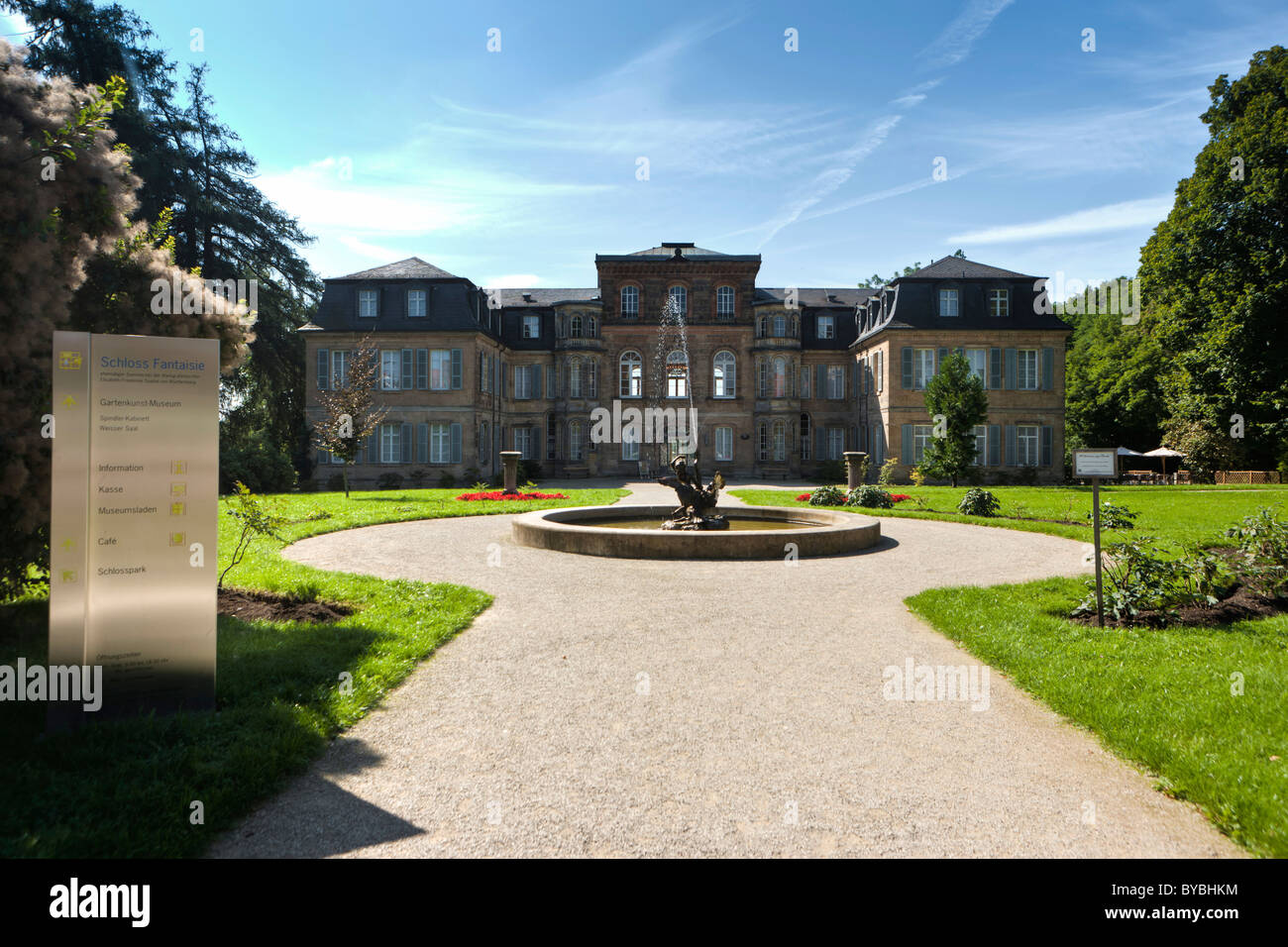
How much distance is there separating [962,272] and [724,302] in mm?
12162

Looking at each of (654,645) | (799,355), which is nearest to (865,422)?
(799,355)

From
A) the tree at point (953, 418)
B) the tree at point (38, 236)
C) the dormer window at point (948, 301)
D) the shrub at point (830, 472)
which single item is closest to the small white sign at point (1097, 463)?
the tree at point (38, 236)

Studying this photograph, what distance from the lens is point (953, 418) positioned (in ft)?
90.9

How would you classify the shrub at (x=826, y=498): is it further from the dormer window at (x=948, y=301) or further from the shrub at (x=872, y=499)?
the dormer window at (x=948, y=301)

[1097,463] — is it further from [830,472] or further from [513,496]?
[830,472]

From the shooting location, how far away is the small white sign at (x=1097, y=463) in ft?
22.1

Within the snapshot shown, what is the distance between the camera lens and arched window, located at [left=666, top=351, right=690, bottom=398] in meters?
40.7

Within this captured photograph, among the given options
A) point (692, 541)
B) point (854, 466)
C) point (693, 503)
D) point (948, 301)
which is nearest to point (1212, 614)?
point (692, 541)

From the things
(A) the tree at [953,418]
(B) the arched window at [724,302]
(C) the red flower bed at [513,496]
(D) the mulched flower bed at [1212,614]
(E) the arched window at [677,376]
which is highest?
(B) the arched window at [724,302]

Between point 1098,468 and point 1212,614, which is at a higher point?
point 1098,468

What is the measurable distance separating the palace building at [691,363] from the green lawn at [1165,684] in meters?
28.6

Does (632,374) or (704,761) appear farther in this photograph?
(632,374)
